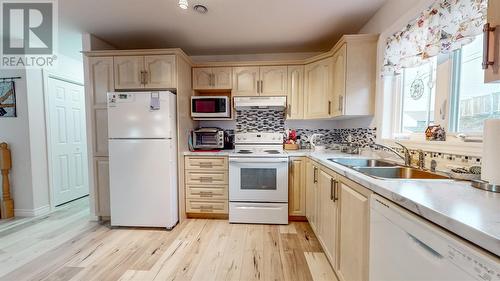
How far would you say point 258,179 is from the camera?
256cm

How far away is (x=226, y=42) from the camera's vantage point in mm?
2793

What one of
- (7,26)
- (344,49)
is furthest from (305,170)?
(7,26)

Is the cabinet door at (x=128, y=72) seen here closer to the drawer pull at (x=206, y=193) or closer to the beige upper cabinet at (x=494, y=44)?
the drawer pull at (x=206, y=193)

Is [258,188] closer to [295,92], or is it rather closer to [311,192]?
[311,192]

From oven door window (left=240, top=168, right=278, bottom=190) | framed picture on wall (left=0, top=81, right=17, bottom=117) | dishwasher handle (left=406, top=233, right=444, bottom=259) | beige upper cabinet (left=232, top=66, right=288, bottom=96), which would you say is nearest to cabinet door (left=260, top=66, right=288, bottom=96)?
beige upper cabinet (left=232, top=66, right=288, bottom=96)

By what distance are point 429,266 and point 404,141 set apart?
4.17ft

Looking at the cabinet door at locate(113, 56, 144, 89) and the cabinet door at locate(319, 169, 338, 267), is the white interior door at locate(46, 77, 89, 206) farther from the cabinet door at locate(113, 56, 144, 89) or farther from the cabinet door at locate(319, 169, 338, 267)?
the cabinet door at locate(319, 169, 338, 267)

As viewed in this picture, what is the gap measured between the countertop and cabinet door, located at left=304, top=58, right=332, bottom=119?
166 centimetres

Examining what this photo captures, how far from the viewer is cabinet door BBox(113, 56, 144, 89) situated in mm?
2486

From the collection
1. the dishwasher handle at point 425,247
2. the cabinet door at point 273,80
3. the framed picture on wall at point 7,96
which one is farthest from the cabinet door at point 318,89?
the framed picture on wall at point 7,96

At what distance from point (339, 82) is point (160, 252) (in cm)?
244

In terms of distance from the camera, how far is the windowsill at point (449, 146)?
3.73 feet

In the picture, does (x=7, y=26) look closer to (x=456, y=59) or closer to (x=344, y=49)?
(x=344, y=49)

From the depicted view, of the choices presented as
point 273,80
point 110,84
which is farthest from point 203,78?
point 110,84
